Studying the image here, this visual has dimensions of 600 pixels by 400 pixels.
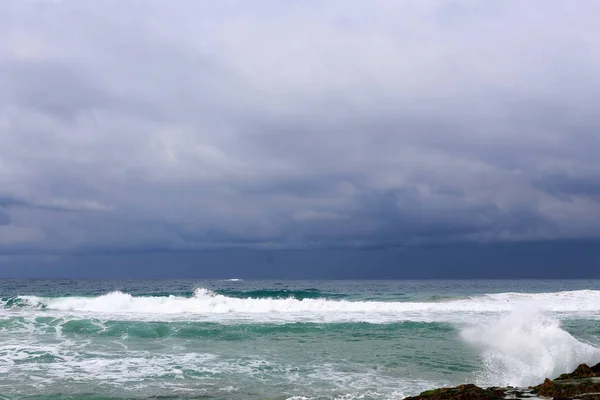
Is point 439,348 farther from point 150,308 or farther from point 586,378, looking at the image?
point 150,308

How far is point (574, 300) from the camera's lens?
38469 mm

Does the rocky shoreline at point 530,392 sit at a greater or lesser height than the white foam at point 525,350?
greater

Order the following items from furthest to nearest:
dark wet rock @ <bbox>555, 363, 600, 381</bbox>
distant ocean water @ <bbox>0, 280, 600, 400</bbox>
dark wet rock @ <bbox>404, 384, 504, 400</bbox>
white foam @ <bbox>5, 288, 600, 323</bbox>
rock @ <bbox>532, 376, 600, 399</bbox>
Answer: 1. white foam @ <bbox>5, 288, 600, 323</bbox>
2. distant ocean water @ <bbox>0, 280, 600, 400</bbox>
3. dark wet rock @ <bbox>555, 363, 600, 381</bbox>
4. rock @ <bbox>532, 376, 600, 399</bbox>
5. dark wet rock @ <bbox>404, 384, 504, 400</bbox>

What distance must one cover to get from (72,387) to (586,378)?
11.6 m

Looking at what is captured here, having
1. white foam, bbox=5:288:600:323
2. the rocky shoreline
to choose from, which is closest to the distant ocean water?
white foam, bbox=5:288:600:323

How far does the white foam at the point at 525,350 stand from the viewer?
1430cm

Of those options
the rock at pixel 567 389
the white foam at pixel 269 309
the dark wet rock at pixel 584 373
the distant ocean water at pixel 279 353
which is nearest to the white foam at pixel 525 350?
the distant ocean water at pixel 279 353

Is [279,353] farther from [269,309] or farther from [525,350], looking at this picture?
[269,309]

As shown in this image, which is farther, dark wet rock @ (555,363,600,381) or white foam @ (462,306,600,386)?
white foam @ (462,306,600,386)

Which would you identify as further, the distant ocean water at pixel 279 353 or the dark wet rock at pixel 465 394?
the distant ocean water at pixel 279 353

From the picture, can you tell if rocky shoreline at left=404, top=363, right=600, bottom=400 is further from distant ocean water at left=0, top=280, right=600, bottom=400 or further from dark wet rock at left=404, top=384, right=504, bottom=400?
distant ocean water at left=0, top=280, right=600, bottom=400

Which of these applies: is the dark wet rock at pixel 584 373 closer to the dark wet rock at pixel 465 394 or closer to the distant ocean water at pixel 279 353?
the distant ocean water at pixel 279 353

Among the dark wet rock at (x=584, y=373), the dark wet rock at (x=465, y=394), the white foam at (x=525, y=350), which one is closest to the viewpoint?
the dark wet rock at (x=465, y=394)

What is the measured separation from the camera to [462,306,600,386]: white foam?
14297mm
